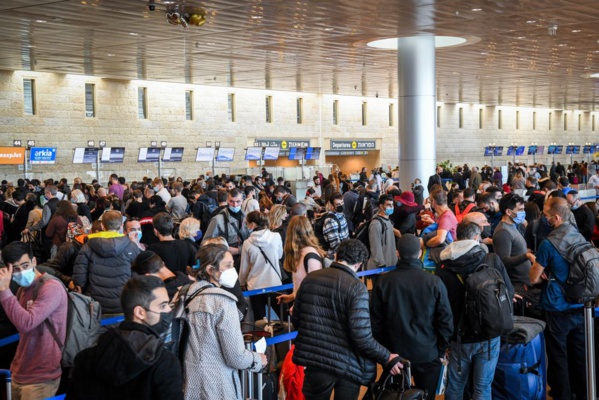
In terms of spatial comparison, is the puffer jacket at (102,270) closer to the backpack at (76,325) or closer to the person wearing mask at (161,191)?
the backpack at (76,325)

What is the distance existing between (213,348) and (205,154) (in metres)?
26.2

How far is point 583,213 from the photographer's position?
983cm

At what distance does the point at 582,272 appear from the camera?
6.04 m

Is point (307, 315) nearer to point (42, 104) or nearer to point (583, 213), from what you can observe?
point (583, 213)

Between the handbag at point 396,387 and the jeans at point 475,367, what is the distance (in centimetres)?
104

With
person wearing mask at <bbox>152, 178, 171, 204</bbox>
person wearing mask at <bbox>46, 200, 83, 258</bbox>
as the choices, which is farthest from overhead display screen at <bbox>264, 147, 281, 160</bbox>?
person wearing mask at <bbox>46, 200, 83, 258</bbox>

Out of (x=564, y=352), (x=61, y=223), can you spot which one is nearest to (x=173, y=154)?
(x=61, y=223)

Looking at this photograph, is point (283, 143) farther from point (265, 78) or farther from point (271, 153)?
point (265, 78)

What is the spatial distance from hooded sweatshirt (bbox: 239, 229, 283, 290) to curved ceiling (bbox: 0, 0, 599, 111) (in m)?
7.06

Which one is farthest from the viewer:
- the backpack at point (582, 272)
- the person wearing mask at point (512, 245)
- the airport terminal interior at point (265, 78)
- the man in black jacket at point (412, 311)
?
the airport terminal interior at point (265, 78)

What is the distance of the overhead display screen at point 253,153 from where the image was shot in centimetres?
3081

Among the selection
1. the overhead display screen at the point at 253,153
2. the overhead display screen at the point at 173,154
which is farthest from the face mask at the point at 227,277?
the overhead display screen at the point at 253,153

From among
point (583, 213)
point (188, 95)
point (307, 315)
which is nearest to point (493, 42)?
point (583, 213)

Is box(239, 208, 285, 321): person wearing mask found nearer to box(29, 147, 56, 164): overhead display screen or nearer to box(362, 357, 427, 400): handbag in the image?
box(362, 357, 427, 400): handbag
